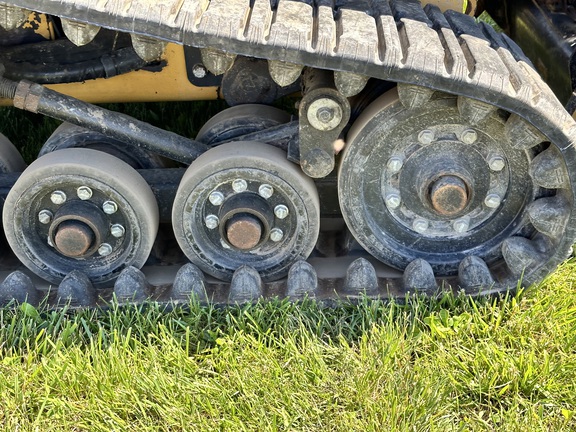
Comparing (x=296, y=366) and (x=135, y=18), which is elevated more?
(x=135, y=18)

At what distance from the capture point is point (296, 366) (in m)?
2.44

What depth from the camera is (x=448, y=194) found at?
260 centimetres

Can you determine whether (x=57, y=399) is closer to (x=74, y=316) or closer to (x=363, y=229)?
(x=74, y=316)

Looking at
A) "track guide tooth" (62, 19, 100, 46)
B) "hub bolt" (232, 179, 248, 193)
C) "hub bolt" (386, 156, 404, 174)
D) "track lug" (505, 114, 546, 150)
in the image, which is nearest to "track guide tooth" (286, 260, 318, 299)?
"hub bolt" (232, 179, 248, 193)

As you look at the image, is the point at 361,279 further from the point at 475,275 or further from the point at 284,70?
the point at 284,70

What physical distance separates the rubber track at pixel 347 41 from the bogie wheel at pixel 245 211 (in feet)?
1.60

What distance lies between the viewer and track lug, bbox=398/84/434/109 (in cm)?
232

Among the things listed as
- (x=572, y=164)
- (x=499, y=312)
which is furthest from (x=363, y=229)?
(x=572, y=164)

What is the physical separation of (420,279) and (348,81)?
2.52 feet

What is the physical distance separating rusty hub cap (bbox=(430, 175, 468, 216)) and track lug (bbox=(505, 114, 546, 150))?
0.25 metres

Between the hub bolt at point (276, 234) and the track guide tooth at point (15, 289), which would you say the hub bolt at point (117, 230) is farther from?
the hub bolt at point (276, 234)

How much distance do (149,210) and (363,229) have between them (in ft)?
2.44

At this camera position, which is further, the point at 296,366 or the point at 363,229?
the point at 363,229

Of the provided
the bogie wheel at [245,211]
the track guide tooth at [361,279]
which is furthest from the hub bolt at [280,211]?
the track guide tooth at [361,279]
